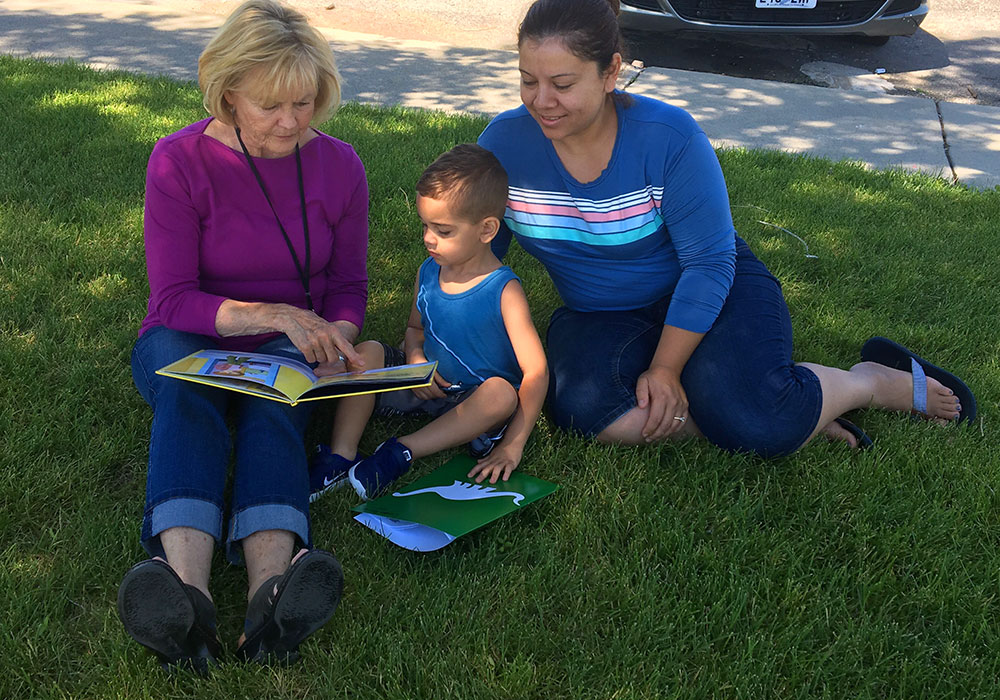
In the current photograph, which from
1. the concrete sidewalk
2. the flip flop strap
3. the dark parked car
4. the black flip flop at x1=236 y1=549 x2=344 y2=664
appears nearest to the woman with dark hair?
the flip flop strap

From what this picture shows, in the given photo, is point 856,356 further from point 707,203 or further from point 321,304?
point 321,304

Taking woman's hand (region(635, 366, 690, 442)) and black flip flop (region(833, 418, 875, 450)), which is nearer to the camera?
woman's hand (region(635, 366, 690, 442))

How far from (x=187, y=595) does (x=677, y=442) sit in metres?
1.59

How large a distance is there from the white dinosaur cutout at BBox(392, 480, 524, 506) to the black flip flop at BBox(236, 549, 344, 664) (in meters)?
Result: 0.61

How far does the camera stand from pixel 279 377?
97.9 inches

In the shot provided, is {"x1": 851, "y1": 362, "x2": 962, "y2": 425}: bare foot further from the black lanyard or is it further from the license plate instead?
the license plate

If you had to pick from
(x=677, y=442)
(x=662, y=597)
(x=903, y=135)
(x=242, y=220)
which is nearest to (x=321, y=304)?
(x=242, y=220)

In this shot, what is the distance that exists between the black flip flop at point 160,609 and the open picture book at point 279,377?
0.53 metres

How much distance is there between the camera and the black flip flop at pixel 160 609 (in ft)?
6.49

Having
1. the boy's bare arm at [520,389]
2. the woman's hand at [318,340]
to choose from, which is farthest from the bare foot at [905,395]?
→ the woman's hand at [318,340]

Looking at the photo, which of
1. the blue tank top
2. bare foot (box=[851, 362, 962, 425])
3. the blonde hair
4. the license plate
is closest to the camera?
the blonde hair

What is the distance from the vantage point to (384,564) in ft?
8.11

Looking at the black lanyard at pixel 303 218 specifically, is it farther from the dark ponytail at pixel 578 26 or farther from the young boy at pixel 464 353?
the dark ponytail at pixel 578 26

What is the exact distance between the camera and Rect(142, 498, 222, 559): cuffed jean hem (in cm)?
221
